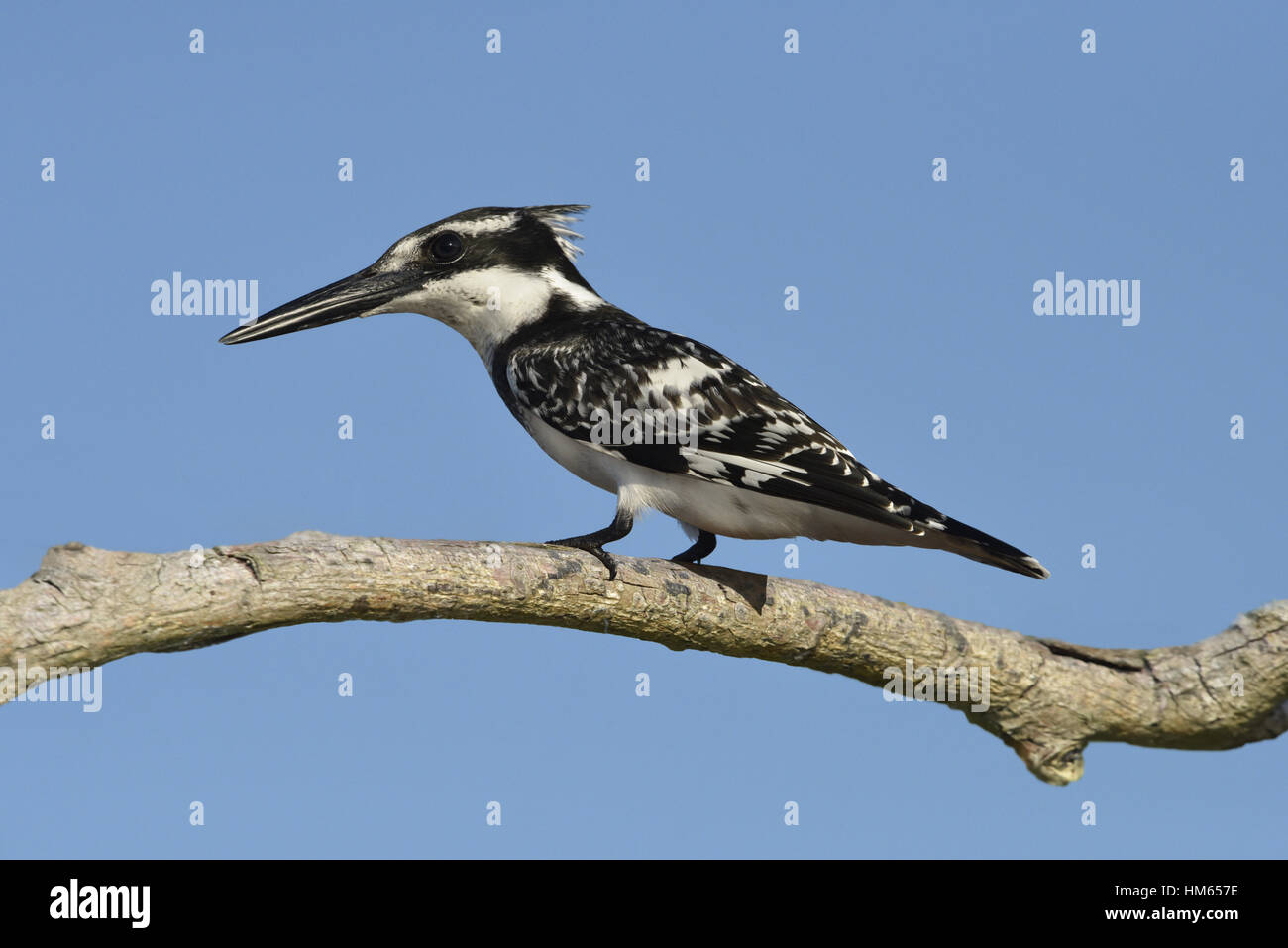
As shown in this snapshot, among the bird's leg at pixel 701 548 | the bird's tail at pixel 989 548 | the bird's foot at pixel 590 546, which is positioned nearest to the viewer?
the bird's foot at pixel 590 546

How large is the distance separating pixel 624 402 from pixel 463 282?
1295 mm

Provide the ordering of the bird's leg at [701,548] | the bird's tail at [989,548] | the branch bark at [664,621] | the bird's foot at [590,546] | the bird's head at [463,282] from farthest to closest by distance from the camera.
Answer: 1. the bird's head at [463,282]
2. the bird's leg at [701,548]
3. the bird's tail at [989,548]
4. the bird's foot at [590,546]
5. the branch bark at [664,621]

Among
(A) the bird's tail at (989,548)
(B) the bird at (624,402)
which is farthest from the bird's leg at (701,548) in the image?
(A) the bird's tail at (989,548)

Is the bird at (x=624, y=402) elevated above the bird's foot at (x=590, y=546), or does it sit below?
above

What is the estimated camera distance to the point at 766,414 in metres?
5.88

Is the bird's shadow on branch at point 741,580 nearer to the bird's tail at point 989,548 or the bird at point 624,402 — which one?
the bird at point 624,402

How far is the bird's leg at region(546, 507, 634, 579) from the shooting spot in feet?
17.6

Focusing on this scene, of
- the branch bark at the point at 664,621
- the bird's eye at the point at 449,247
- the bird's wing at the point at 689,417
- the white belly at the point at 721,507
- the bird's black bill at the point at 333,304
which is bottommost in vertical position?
the branch bark at the point at 664,621

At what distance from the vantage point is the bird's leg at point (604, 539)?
5.38 meters

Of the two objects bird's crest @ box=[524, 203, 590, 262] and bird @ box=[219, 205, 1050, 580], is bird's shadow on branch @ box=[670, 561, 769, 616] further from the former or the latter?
bird's crest @ box=[524, 203, 590, 262]

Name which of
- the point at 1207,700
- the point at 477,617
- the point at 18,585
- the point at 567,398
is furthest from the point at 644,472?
the point at 1207,700

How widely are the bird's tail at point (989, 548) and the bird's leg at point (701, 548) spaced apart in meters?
1.14

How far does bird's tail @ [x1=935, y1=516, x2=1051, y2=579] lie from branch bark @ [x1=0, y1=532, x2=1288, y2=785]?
0.57 meters

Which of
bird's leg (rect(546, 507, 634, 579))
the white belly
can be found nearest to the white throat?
the white belly
